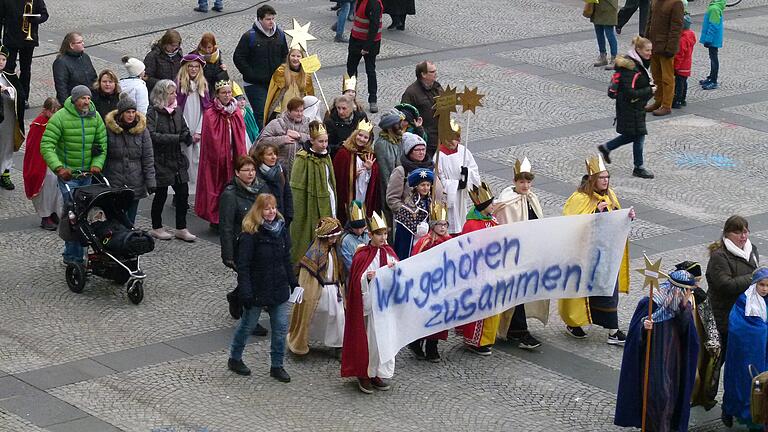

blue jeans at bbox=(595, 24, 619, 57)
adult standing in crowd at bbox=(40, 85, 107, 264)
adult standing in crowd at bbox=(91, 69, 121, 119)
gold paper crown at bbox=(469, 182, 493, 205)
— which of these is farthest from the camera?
blue jeans at bbox=(595, 24, 619, 57)

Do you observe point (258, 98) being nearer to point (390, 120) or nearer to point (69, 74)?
point (69, 74)

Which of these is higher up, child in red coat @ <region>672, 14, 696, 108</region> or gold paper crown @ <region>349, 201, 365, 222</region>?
gold paper crown @ <region>349, 201, 365, 222</region>

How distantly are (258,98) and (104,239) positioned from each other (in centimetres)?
440

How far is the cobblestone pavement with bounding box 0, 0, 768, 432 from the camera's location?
9859 mm

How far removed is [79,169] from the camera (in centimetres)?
1227

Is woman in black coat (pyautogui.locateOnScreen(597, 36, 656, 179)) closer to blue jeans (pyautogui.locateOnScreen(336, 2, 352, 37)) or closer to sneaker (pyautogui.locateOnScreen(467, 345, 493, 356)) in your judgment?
sneaker (pyautogui.locateOnScreen(467, 345, 493, 356))

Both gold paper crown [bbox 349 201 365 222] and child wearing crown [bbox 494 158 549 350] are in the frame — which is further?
child wearing crown [bbox 494 158 549 350]

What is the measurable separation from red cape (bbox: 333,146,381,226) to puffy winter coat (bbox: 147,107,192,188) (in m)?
1.57

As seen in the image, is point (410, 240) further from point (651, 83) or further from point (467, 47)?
point (467, 47)

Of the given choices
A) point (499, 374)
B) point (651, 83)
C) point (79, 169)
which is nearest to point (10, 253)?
point (79, 169)

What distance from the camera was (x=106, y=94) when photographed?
516 inches

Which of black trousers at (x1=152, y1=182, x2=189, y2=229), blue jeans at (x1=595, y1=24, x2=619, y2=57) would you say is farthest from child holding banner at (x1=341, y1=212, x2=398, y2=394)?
blue jeans at (x1=595, y1=24, x2=619, y2=57)

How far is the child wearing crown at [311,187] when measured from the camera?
475 inches

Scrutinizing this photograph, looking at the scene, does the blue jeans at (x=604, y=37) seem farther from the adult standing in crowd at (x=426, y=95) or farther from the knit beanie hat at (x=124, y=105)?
the knit beanie hat at (x=124, y=105)
